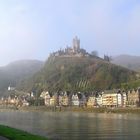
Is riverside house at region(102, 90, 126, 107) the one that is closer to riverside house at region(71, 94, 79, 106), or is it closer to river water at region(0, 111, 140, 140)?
riverside house at region(71, 94, 79, 106)

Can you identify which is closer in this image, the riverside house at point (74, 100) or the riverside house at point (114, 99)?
the riverside house at point (114, 99)

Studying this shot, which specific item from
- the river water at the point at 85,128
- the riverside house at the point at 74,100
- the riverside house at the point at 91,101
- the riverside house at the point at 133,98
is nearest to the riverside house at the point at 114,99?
the riverside house at the point at 133,98

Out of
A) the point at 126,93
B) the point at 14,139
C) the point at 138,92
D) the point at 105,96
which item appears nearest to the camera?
the point at 14,139

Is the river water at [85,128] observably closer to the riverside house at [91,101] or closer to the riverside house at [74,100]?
the riverside house at [91,101]

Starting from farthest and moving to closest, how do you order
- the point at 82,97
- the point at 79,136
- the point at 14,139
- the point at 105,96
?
the point at 82,97, the point at 105,96, the point at 79,136, the point at 14,139

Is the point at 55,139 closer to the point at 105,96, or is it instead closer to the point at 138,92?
the point at 138,92

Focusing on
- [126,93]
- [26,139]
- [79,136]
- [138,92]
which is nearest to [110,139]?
[79,136]

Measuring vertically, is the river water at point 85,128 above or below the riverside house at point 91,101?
below

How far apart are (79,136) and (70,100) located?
6047 inches

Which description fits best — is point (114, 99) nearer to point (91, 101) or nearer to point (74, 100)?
point (91, 101)

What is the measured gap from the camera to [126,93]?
157 meters

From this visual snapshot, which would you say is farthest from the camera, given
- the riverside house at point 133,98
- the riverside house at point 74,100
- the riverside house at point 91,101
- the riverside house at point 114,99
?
the riverside house at point 74,100

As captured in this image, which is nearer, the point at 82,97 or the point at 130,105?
the point at 130,105

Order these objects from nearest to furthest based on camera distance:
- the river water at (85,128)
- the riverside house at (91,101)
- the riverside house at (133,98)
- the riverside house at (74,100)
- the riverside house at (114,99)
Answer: the river water at (85,128), the riverside house at (133,98), the riverside house at (114,99), the riverside house at (91,101), the riverside house at (74,100)
